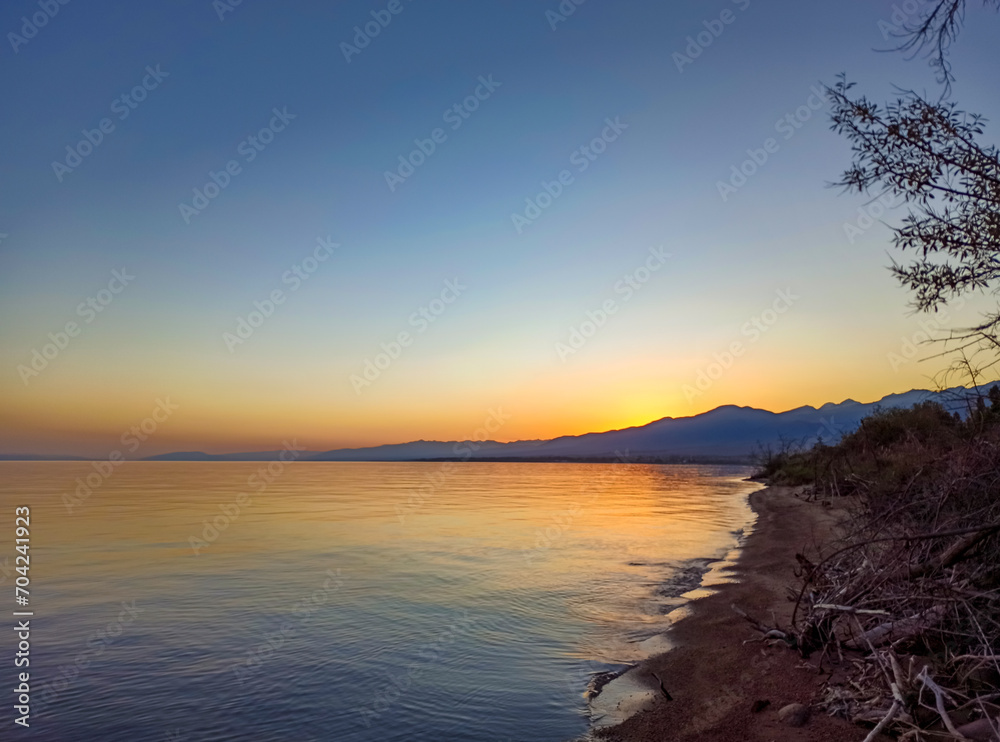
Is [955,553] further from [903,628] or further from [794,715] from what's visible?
[794,715]

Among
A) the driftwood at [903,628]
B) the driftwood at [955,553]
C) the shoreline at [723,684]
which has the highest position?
the driftwood at [955,553]

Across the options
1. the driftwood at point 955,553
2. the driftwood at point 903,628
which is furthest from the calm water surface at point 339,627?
the driftwood at point 955,553

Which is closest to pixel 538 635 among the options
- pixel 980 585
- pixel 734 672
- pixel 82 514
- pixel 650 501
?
pixel 734 672

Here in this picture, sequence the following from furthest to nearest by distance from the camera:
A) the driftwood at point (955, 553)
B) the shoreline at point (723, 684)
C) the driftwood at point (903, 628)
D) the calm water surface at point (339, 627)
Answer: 1. the calm water surface at point (339, 627)
2. the shoreline at point (723, 684)
3. the driftwood at point (903, 628)
4. the driftwood at point (955, 553)

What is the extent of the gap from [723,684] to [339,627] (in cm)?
662

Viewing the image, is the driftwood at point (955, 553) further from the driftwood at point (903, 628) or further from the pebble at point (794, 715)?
the pebble at point (794, 715)

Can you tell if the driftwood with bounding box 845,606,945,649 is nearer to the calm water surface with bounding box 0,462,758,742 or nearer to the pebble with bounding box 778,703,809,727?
the pebble with bounding box 778,703,809,727

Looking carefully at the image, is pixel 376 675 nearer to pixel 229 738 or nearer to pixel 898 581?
pixel 229 738

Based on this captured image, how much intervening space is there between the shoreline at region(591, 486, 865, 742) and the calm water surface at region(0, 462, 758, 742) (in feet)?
1.83

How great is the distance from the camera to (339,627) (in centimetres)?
1080

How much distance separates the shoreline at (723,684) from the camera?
5.77 metres

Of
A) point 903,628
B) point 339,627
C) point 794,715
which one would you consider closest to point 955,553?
point 903,628

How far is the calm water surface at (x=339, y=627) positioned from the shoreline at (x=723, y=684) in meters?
0.56

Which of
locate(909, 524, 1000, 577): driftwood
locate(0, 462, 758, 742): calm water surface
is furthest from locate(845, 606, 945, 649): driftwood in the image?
locate(0, 462, 758, 742): calm water surface
